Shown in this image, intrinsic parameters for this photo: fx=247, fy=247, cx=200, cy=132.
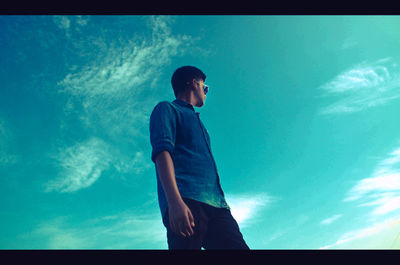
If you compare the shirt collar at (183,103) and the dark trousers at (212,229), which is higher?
the shirt collar at (183,103)

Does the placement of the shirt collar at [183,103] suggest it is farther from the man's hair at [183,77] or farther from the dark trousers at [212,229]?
the dark trousers at [212,229]

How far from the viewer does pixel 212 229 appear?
247 cm

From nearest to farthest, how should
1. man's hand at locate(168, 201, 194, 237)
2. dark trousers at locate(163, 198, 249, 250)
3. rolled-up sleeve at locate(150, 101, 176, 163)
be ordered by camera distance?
man's hand at locate(168, 201, 194, 237) < dark trousers at locate(163, 198, 249, 250) < rolled-up sleeve at locate(150, 101, 176, 163)

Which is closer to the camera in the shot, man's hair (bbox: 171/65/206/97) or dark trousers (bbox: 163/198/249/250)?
dark trousers (bbox: 163/198/249/250)

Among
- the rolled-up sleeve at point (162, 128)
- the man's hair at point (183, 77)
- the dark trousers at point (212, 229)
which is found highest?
the man's hair at point (183, 77)

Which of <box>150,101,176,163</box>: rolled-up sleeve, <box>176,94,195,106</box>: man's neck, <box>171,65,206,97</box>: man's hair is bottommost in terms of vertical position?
<box>150,101,176,163</box>: rolled-up sleeve

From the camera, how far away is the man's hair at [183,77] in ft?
11.8

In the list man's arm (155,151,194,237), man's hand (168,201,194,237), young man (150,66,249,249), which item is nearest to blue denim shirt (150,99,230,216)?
young man (150,66,249,249)

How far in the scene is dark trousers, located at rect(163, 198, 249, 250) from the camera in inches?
87.4

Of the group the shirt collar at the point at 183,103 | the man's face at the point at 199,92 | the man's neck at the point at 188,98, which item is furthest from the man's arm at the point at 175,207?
the man's face at the point at 199,92

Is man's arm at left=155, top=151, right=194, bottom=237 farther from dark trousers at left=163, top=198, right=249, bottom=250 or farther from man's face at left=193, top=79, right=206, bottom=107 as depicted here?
man's face at left=193, top=79, right=206, bottom=107

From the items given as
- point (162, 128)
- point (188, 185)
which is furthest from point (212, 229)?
point (162, 128)

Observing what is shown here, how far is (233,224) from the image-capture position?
8.73ft
